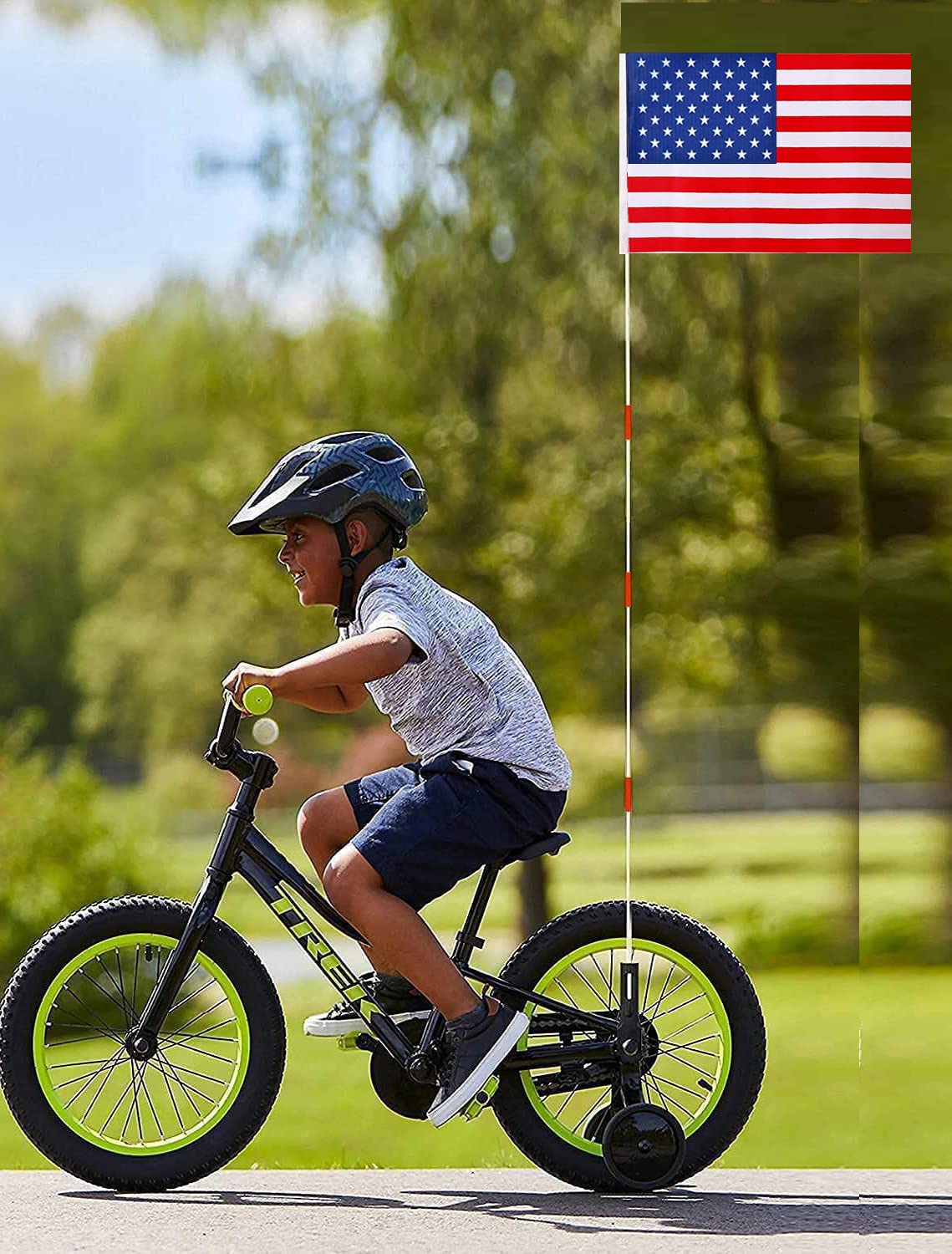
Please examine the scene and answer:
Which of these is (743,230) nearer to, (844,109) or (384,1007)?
(844,109)

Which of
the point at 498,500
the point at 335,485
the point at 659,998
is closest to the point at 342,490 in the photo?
the point at 335,485

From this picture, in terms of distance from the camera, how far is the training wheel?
13.4 feet

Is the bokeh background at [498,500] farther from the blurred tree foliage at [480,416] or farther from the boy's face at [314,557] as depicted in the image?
the boy's face at [314,557]

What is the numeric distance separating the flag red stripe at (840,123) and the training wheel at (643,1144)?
2707 millimetres

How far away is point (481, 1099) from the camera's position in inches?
159

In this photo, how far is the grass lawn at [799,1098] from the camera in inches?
351

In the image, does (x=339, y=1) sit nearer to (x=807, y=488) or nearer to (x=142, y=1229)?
(x=807, y=488)

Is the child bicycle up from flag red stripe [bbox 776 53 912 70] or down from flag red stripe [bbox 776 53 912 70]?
down

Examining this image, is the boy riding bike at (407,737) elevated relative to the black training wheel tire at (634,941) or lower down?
elevated

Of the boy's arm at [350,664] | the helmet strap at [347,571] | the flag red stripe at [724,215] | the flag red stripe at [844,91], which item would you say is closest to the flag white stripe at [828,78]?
the flag red stripe at [844,91]

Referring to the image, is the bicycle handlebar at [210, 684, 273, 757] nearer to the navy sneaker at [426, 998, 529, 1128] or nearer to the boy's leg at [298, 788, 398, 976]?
the boy's leg at [298, 788, 398, 976]

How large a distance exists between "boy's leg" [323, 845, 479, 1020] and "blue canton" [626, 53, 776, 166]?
86.0 inches

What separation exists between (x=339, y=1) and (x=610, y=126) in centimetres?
158

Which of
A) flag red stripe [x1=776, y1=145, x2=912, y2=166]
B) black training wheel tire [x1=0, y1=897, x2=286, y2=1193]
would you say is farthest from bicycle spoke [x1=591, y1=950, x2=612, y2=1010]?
flag red stripe [x1=776, y1=145, x2=912, y2=166]
